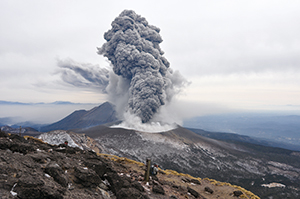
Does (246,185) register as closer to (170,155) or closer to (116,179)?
(170,155)

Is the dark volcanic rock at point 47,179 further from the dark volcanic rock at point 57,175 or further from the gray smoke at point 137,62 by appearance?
the gray smoke at point 137,62

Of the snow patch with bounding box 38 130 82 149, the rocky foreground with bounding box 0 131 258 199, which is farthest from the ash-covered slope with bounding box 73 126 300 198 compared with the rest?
the rocky foreground with bounding box 0 131 258 199

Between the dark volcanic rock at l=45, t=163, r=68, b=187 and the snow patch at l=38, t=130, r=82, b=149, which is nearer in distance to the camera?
the dark volcanic rock at l=45, t=163, r=68, b=187

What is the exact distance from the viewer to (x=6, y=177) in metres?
5.60

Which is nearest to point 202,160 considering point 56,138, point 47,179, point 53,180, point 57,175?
point 56,138

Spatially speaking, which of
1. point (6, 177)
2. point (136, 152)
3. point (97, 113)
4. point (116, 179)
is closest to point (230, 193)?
point (116, 179)

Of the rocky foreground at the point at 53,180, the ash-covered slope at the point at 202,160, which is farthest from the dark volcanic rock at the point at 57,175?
the ash-covered slope at the point at 202,160

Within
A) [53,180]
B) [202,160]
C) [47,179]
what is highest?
[47,179]

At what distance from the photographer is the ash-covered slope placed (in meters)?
43.2

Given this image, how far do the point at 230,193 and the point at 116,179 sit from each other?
11826 millimetres

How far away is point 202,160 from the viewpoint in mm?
52375

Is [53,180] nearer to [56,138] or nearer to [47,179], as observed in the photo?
[47,179]

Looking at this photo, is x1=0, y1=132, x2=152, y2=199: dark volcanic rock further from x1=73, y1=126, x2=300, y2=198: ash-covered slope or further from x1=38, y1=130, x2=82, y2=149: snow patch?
x1=73, y1=126, x2=300, y2=198: ash-covered slope

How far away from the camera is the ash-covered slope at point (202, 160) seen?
4322 centimetres
